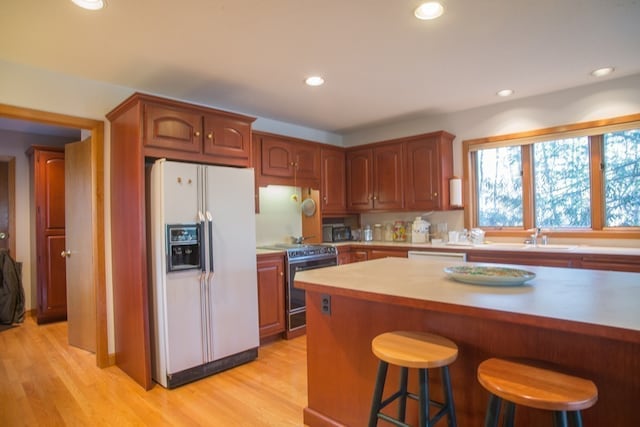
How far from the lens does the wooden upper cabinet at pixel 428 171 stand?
4.07 m

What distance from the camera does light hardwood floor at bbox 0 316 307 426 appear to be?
2.19 m

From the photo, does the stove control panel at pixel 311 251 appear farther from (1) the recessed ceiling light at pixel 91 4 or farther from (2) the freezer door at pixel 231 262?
(1) the recessed ceiling light at pixel 91 4

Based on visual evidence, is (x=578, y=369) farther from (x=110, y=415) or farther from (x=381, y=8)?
(x=110, y=415)

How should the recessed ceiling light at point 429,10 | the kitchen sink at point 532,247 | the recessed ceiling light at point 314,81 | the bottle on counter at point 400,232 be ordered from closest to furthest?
the recessed ceiling light at point 429,10
the recessed ceiling light at point 314,81
the kitchen sink at point 532,247
the bottle on counter at point 400,232

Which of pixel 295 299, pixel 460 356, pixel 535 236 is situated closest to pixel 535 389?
pixel 460 356

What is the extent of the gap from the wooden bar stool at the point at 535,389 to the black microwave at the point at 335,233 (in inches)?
135

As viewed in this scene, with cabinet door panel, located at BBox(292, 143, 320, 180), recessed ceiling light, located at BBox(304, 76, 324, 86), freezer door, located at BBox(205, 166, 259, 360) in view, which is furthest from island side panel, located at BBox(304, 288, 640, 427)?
cabinet door panel, located at BBox(292, 143, 320, 180)

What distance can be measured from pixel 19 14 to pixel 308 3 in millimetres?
1630

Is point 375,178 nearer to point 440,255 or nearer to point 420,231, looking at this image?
point 420,231

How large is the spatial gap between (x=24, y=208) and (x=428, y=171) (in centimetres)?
506

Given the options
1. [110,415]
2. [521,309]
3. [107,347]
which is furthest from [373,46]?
[107,347]

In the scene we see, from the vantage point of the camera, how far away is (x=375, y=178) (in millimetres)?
4621

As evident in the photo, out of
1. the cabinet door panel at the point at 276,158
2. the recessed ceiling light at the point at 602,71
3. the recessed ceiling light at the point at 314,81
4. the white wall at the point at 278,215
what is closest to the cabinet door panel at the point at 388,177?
the white wall at the point at 278,215

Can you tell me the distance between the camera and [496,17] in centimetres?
219
